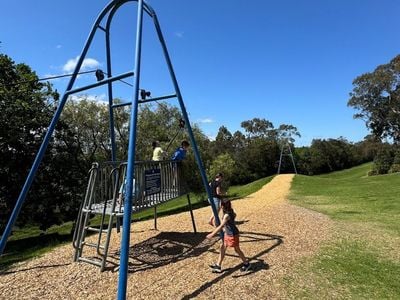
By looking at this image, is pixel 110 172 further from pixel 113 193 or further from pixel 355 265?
pixel 355 265

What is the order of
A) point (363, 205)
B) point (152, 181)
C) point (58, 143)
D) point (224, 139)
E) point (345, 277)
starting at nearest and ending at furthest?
point (345, 277), point (152, 181), point (363, 205), point (58, 143), point (224, 139)

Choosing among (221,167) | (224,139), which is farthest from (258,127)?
(221,167)

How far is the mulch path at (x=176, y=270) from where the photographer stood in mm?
5523

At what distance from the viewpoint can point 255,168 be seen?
53188 mm

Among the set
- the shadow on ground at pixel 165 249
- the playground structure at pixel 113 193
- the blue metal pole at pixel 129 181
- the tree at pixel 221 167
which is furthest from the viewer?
the tree at pixel 221 167

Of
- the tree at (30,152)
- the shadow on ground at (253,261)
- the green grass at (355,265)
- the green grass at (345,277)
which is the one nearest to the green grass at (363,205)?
the green grass at (355,265)

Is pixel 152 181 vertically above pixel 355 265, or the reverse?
pixel 152 181

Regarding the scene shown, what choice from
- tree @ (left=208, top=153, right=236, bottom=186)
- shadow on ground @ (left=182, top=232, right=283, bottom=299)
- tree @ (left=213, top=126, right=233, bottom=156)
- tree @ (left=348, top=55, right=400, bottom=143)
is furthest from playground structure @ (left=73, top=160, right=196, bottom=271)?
tree @ (left=213, top=126, right=233, bottom=156)

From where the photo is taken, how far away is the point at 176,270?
20.9 ft

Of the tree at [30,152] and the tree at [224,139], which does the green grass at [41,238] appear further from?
the tree at [224,139]

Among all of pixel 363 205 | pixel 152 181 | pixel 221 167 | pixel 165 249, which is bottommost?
pixel 165 249

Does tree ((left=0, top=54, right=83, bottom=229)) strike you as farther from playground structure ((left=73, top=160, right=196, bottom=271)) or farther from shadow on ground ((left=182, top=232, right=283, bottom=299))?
shadow on ground ((left=182, top=232, right=283, bottom=299))

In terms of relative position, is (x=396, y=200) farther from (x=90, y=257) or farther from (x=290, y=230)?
(x=90, y=257)

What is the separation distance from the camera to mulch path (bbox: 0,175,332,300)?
5523 mm
